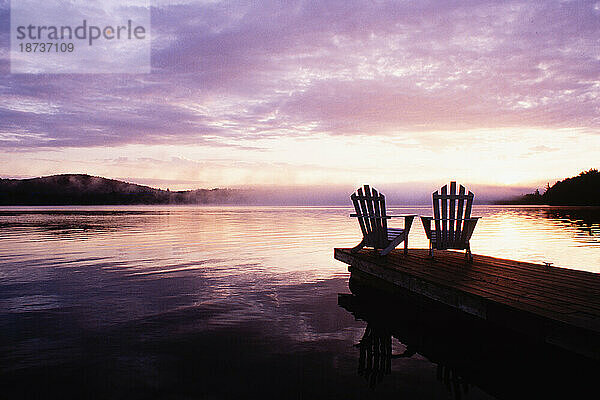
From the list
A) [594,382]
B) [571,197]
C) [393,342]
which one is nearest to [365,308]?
[393,342]

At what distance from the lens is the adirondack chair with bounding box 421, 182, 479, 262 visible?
28.0 ft

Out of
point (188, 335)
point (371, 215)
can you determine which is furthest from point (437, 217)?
point (188, 335)

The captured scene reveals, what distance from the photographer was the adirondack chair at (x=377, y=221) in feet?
29.5

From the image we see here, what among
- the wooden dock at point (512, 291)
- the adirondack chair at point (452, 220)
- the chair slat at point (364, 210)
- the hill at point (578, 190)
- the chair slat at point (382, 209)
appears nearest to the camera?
the wooden dock at point (512, 291)

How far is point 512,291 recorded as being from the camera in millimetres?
5652

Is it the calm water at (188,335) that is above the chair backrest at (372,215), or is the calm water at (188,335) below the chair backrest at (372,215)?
below

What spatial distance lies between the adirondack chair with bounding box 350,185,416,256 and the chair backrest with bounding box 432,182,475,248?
0.65 metres

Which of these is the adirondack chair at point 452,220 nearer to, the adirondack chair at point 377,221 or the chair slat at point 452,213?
the chair slat at point 452,213

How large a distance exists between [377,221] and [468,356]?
3867mm

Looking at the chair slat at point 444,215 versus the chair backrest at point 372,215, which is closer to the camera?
the chair slat at point 444,215

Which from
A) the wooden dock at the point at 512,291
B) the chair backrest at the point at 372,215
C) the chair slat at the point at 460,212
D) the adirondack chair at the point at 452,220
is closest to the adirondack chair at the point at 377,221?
the chair backrest at the point at 372,215

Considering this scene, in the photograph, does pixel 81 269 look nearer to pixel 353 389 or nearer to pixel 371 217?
pixel 371 217

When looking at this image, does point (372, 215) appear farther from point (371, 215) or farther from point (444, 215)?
point (444, 215)

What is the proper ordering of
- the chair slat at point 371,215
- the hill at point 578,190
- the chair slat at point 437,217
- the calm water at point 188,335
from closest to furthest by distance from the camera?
the calm water at point 188,335, the chair slat at point 437,217, the chair slat at point 371,215, the hill at point 578,190
